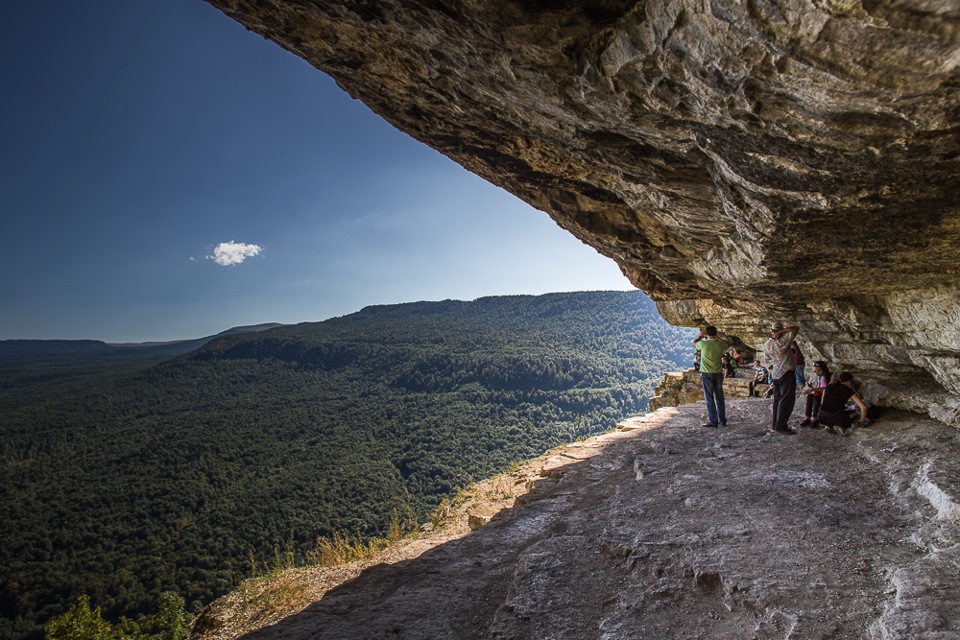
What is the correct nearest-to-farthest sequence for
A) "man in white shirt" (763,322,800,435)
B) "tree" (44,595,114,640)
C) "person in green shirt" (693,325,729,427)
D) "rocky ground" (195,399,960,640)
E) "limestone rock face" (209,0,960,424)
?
"limestone rock face" (209,0,960,424)
"rocky ground" (195,399,960,640)
"man in white shirt" (763,322,800,435)
"person in green shirt" (693,325,729,427)
"tree" (44,595,114,640)

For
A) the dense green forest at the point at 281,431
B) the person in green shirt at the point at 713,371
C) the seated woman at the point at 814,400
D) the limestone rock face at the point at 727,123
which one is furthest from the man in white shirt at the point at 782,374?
the dense green forest at the point at 281,431

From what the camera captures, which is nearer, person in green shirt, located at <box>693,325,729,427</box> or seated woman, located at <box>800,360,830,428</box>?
seated woman, located at <box>800,360,830,428</box>

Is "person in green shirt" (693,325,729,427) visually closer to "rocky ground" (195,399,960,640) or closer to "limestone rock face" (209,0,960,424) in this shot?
"limestone rock face" (209,0,960,424)

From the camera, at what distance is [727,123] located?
3.41m

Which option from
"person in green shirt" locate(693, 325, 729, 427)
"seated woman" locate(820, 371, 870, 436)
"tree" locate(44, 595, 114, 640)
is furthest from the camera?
"tree" locate(44, 595, 114, 640)

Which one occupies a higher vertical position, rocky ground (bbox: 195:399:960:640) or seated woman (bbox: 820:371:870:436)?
seated woman (bbox: 820:371:870:436)

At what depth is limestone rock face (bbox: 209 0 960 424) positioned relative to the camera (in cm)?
247

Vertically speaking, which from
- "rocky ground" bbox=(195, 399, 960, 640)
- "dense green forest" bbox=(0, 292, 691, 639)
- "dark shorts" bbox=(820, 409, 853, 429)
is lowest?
"dense green forest" bbox=(0, 292, 691, 639)

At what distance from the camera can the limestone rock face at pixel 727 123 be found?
247cm

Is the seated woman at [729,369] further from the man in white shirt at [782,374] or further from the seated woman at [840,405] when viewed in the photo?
the seated woman at [840,405]

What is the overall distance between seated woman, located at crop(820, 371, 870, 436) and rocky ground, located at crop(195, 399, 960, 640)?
225mm

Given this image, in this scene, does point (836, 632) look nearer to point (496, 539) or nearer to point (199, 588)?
point (496, 539)

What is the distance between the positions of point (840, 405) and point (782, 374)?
0.98 meters

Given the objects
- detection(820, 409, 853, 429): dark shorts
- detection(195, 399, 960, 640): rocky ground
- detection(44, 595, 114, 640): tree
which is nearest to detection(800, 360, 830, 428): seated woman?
detection(195, 399, 960, 640): rocky ground
